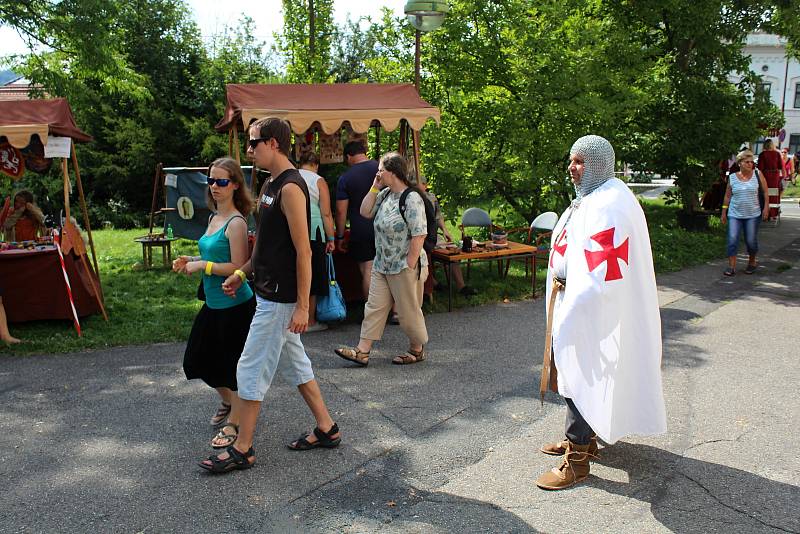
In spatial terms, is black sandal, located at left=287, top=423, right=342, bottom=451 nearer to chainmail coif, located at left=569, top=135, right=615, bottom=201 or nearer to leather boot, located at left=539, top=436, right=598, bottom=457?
leather boot, located at left=539, top=436, right=598, bottom=457

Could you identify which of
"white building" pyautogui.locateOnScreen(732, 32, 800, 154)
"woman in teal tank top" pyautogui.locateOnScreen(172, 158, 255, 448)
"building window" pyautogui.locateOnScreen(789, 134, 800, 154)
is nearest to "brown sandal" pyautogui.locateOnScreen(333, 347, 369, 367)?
"woman in teal tank top" pyautogui.locateOnScreen(172, 158, 255, 448)

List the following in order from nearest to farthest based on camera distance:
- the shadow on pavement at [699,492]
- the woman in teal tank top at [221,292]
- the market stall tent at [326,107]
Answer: the shadow on pavement at [699,492]
the woman in teal tank top at [221,292]
the market stall tent at [326,107]

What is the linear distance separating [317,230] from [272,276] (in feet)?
9.91

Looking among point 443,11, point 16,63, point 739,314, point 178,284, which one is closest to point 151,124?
point 16,63

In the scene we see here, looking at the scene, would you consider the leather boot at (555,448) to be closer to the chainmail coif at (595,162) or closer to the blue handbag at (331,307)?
the chainmail coif at (595,162)

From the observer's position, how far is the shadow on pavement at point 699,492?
3.71 meters

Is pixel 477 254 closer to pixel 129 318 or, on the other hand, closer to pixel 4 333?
pixel 129 318

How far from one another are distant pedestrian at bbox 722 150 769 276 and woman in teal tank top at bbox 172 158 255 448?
8.23m

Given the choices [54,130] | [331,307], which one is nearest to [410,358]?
[331,307]

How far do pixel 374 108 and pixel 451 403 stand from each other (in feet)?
13.4

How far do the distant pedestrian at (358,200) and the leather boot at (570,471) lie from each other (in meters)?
3.96

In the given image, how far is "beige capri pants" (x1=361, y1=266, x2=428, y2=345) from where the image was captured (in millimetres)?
6156

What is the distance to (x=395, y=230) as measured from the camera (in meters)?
6.08

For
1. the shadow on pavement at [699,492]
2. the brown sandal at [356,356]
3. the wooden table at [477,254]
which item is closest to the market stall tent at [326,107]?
the wooden table at [477,254]
